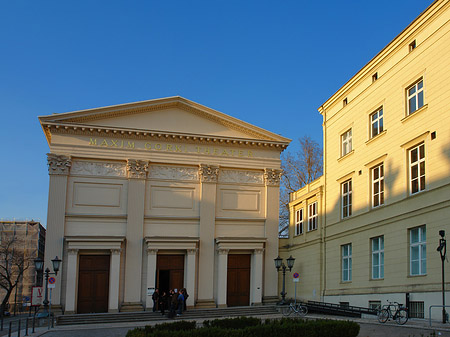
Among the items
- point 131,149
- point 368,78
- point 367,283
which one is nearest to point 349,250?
point 367,283

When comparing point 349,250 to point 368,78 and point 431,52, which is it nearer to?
point 368,78

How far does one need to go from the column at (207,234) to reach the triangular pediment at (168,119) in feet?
9.77

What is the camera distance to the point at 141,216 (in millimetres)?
37031

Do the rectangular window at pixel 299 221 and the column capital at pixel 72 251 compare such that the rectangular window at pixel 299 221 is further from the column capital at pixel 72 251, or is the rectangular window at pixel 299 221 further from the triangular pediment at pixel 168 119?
the column capital at pixel 72 251

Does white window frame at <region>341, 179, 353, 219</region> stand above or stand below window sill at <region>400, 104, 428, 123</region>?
below

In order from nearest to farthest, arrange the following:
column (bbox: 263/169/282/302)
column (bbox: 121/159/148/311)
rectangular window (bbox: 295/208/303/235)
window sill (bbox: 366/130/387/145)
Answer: window sill (bbox: 366/130/387/145) → column (bbox: 121/159/148/311) → column (bbox: 263/169/282/302) → rectangular window (bbox: 295/208/303/235)

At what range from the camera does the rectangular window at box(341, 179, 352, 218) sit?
110 feet

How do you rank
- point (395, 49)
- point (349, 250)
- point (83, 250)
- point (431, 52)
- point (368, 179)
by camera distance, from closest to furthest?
point (431, 52) < point (395, 49) < point (368, 179) < point (349, 250) < point (83, 250)

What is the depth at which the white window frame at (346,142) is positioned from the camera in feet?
113

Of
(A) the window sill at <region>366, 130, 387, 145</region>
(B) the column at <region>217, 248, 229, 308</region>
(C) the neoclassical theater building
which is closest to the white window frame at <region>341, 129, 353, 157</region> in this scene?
(A) the window sill at <region>366, 130, 387, 145</region>

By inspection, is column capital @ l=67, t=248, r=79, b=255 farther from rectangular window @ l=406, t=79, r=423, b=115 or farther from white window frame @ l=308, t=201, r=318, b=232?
rectangular window @ l=406, t=79, r=423, b=115

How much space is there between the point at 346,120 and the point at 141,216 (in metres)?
14.6

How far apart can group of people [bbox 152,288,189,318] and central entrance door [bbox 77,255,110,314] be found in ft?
11.9

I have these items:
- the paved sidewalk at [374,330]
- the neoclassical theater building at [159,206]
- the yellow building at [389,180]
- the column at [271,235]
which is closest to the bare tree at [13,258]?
the neoclassical theater building at [159,206]
